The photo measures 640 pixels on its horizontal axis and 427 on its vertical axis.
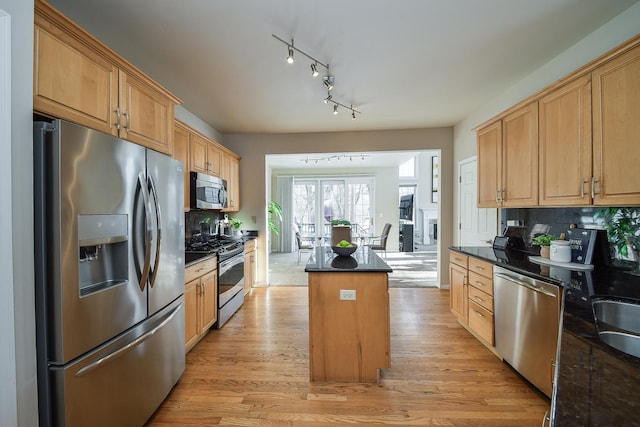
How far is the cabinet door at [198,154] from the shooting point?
306cm

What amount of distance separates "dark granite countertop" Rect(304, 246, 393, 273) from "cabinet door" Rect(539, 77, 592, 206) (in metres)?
1.41

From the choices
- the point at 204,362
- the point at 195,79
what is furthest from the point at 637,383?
the point at 195,79

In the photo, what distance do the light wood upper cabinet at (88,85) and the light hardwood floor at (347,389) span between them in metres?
1.84

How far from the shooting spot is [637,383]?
1.98 ft

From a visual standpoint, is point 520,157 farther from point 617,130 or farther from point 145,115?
point 145,115

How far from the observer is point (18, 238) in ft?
3.49

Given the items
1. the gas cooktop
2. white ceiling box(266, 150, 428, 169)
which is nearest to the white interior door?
white ceiling box(266, 150, 428, 169)

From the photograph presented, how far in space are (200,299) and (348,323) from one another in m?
1.47

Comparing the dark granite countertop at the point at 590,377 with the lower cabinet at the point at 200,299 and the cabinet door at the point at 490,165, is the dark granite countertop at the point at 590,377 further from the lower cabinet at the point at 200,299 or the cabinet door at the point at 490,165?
the lower cabinet at the point at 200,299

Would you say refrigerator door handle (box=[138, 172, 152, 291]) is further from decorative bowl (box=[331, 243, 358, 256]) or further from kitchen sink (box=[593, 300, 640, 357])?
kitchen sink (box=[593, 300, 640, 357])

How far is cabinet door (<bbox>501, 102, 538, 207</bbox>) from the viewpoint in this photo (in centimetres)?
225

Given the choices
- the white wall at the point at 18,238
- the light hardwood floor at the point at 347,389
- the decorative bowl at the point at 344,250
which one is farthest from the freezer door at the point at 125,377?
the decorative bowl at the point at 344,250

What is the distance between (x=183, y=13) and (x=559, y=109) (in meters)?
2.79

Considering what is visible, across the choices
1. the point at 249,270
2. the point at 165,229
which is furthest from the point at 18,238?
the point at 249,270
